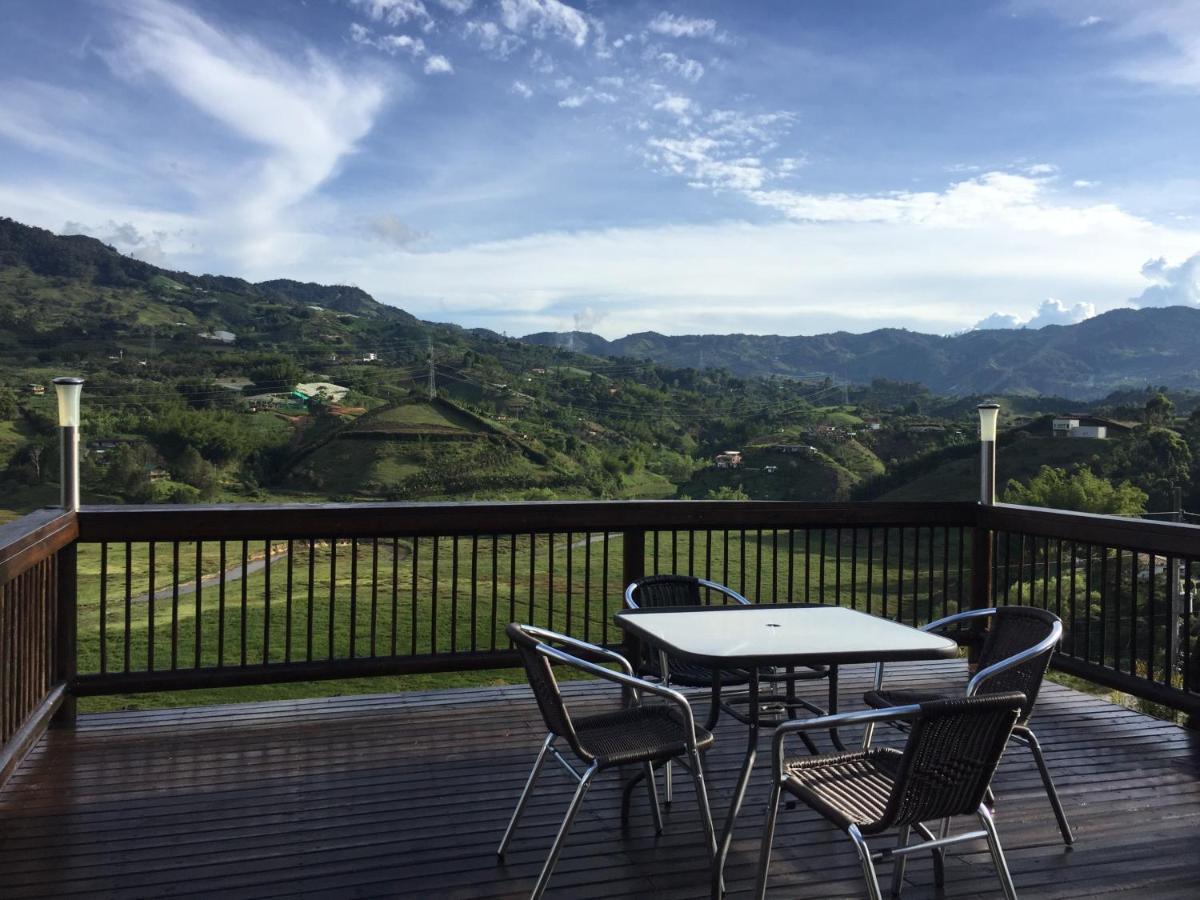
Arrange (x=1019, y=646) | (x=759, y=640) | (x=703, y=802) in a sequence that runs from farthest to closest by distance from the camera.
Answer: (x=1019, y=646), (x=759, y=640), (x=703, y=802)

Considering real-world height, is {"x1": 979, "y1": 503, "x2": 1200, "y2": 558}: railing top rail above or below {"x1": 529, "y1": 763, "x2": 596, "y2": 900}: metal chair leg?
above

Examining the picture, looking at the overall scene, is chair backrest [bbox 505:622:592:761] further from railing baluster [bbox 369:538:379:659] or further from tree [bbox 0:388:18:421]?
tree [bbox 0:388:18:421]

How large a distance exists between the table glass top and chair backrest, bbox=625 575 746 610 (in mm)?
409

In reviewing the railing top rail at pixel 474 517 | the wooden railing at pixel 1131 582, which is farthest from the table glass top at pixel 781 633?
the wooden railing at pixel 1131 582

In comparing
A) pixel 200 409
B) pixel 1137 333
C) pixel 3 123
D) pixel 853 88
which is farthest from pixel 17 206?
pixel 1137 333

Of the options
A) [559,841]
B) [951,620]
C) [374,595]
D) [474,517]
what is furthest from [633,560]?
[559,841]

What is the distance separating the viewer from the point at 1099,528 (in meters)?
4.57

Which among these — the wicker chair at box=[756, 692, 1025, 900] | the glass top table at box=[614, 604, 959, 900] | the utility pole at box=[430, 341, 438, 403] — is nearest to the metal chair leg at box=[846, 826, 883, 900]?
the wicker chair at box=[756, 692, 1025, 900]

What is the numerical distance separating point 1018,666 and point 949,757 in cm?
102

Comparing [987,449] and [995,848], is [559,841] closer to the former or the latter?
[995,848]

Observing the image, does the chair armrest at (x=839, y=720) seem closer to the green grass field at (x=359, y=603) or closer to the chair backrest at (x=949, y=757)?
the chair backrest at (x=949, y=757)

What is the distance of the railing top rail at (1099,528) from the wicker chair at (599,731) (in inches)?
108

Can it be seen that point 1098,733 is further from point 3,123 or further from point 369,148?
point 3,123

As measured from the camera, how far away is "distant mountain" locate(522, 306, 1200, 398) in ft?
130
